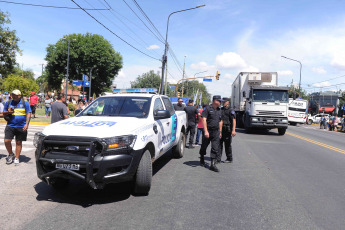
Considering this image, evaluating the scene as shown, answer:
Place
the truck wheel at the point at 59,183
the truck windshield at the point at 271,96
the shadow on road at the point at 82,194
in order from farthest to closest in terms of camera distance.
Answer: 1. the truck windshield at the point at 271,96
2. the truck wheel at the point at 59,183
3. the shadow on road at the point at 82,194

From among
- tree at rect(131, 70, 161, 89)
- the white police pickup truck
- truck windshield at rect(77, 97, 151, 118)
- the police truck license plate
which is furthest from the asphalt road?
tree at rect(131, 70, 161, 89)

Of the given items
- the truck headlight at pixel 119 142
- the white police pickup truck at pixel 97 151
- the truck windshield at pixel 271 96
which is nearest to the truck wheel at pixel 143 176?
the white police pickup truck at pixel 97 151

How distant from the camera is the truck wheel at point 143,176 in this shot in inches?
167

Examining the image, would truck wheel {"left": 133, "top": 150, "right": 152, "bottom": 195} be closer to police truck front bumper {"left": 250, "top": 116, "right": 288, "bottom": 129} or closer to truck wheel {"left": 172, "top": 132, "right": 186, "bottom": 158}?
truck wheel {"left": 172, "top": 132, "right": 186, "bottom": 158}

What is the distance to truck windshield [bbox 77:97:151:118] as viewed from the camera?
5.14 meters

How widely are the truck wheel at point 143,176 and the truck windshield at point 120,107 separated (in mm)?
995

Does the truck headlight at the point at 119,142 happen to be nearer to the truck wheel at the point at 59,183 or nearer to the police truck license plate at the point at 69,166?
the police truck license plate at the point at 69,166

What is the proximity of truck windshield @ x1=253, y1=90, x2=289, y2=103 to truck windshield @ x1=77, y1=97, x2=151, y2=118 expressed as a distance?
444 inches

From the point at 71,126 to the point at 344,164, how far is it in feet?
25.4

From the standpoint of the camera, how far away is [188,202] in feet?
13.9

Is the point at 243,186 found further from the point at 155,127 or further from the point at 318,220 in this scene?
the point at 155,127

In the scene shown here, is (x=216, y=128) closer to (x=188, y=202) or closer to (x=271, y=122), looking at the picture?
(x=188, y=202)

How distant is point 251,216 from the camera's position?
378cm

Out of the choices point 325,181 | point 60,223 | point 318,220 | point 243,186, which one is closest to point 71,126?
point 60,223
